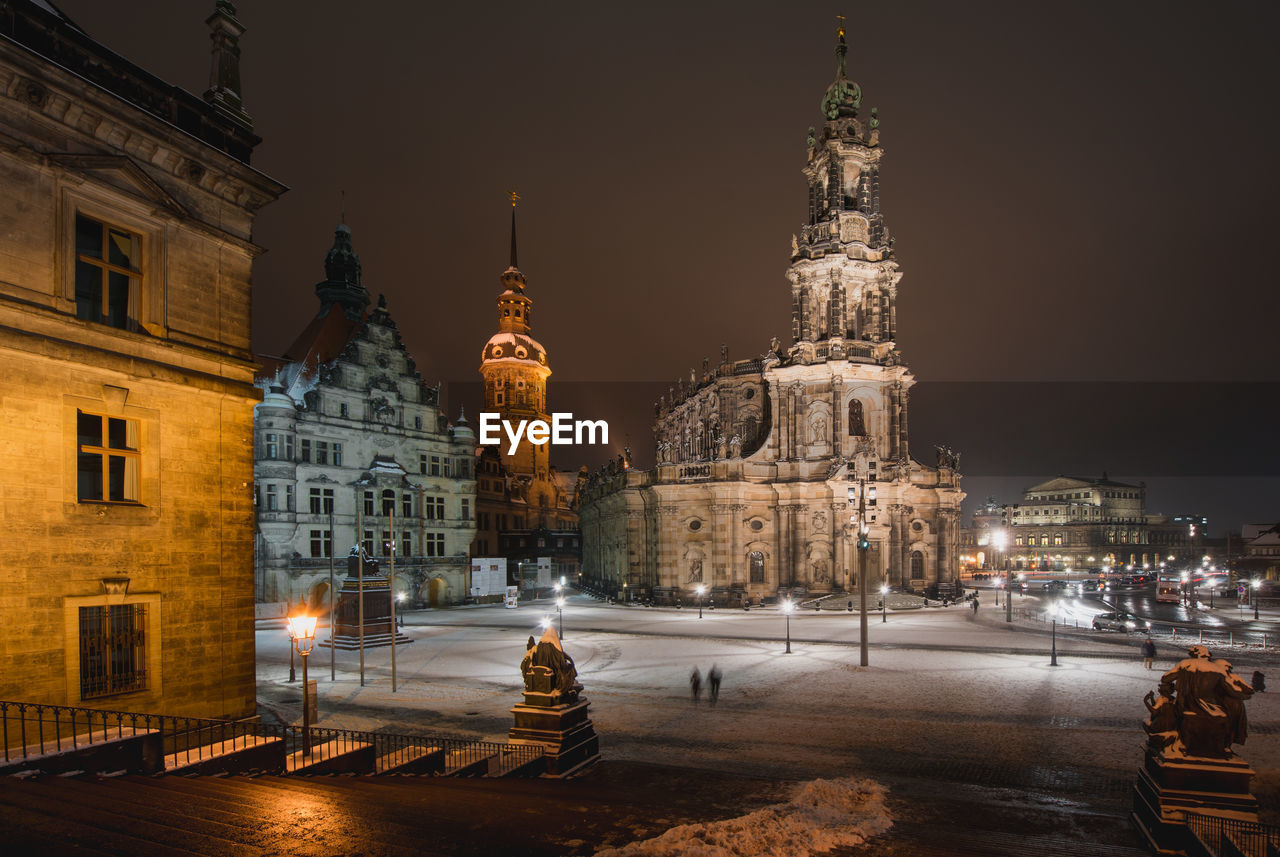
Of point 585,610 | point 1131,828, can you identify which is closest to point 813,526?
point 585,610

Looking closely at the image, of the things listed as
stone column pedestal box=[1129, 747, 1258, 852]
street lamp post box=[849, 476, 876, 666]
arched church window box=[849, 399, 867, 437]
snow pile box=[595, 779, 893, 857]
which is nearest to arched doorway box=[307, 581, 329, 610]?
street lamp post box=[849, 476, 876, 666]

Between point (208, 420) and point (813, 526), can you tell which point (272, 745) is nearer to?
point (208, 420)

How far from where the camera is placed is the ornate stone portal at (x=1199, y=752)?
9.71 metres

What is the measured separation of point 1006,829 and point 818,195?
5873cm

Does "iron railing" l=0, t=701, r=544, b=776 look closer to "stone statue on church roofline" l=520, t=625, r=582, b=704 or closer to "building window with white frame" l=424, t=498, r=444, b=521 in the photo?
"stone statue on church roofline" l=520, t=625, r=582, b=704

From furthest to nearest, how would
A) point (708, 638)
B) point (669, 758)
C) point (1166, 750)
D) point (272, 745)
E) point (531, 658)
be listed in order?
point (708, 638) < point (669, 758) < point (531, 658) < point (272, 745) < point (1166, 750)

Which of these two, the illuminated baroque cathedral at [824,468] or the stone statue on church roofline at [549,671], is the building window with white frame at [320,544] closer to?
the illuminated baroque cathedral at [824,468]

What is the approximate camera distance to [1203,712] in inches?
→ 387

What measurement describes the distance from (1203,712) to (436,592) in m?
56.2

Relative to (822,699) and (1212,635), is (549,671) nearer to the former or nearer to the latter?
(822,699)

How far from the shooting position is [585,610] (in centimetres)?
5681

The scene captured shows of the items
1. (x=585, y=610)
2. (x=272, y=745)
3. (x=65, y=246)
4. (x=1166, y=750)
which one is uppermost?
(x=65, y=246)

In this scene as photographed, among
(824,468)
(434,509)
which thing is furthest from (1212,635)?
(434,509)

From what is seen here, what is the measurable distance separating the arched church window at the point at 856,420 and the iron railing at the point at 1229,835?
50.9m
